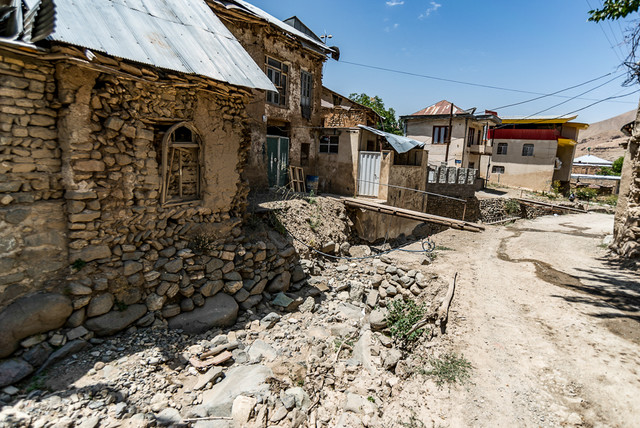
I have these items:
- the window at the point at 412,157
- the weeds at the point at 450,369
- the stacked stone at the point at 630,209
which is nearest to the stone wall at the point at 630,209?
the stacked stone at the point at 630,209

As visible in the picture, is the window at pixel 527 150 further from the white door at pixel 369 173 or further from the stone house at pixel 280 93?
the stone house at pixel 280 93

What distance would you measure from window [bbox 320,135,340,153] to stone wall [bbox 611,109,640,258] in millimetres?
10053

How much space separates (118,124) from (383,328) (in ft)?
20.4

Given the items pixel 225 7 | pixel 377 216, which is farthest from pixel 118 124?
pixel 377 216

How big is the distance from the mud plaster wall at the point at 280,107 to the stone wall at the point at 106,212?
14.2 feet

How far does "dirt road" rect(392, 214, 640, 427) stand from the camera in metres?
4.43

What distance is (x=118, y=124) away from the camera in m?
5.53

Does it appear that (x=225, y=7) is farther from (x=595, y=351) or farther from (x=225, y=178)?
(x=595, y=351)

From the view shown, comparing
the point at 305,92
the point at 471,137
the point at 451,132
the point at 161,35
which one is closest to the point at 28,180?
the point at 161,35

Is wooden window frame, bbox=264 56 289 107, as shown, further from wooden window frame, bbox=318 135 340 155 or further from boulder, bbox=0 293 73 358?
boulder, bbox=0 293 73 358

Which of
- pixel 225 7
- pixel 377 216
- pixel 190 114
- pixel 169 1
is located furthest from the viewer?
pixel 377 216

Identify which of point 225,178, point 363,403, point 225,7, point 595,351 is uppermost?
point 225,7

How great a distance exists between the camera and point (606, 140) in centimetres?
6191

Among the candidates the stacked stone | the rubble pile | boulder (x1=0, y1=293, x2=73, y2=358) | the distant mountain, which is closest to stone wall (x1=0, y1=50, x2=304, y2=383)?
boulder (x1=0, y1=293, x2=73, y2=358)
